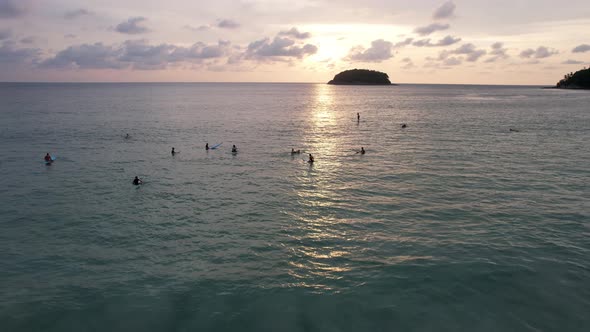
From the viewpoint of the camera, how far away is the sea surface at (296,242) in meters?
17.1

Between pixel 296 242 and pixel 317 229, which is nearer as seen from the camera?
pixel 296 242

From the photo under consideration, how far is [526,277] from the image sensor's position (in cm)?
1975

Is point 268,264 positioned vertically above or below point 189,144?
below

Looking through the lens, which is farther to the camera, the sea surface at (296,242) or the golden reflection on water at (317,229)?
the golden reflection on water at (317,229)

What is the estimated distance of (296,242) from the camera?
24078 millimetres

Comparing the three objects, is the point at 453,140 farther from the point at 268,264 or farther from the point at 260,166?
the point at 268,264

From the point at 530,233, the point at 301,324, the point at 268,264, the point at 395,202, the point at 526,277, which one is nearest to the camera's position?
the point at 301,324

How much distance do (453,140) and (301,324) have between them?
180 feet

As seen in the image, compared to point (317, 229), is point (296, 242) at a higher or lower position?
lower

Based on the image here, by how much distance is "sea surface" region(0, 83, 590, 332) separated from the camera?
17094 millimetres

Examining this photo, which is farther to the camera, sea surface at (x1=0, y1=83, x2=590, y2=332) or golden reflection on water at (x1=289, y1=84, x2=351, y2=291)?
golden reflection on water at (x1=289, y1=84, x2=351, y2=291)

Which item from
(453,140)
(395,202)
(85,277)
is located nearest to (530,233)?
(395,202)

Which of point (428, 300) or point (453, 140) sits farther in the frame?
point (453, 140)

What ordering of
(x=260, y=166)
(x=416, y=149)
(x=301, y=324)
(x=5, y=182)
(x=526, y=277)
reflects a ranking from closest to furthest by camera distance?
(x=301, y=324), (x=526, y=277), (x=5, y=182), (x=260, y=166), (x=416, y=149)
